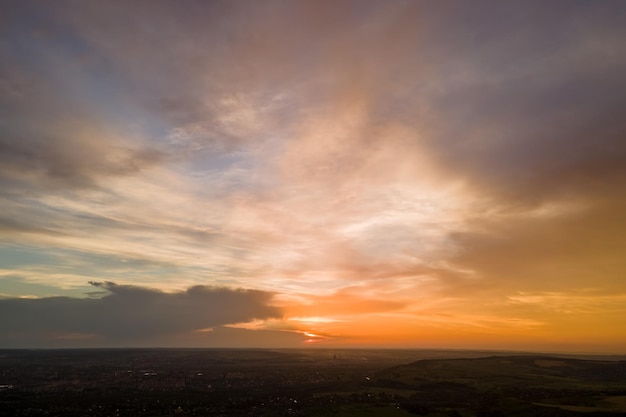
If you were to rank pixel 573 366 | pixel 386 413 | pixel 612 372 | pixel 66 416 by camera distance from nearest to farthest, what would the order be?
pixel 386 413
pixel 66 416
pixel 612 372
pixel 573 366

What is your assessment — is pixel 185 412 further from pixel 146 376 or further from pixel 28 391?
pixel 146 376

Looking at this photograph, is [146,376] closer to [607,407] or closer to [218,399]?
[218,399]

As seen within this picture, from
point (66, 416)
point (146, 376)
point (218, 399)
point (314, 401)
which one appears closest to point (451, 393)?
point (314, 401)

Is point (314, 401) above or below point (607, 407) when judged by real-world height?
below

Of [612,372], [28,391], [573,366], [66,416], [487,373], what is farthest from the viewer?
[573,366]

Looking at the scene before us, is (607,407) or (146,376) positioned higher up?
(607,407)

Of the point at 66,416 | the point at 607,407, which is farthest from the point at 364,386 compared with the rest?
the point at 66,416

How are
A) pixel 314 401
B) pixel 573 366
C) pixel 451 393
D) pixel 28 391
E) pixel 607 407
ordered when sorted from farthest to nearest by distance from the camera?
pixel 573 366
pixel 28 391
pixel 451 393
pixel 314 401
pixel 607 407

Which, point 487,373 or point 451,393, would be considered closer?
point 451,393

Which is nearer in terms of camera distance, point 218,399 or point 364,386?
point 218,399
